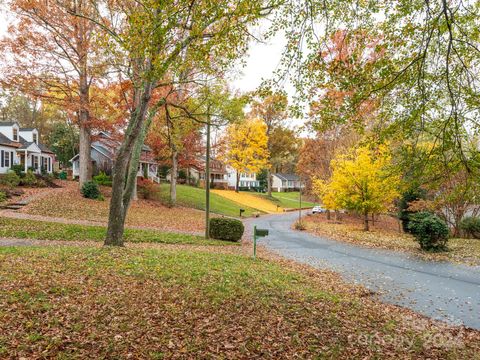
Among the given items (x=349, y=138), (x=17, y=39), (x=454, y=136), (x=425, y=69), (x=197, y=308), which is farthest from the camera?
(x=349, y=138)

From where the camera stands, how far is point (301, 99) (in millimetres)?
6918

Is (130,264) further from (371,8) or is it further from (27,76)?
(27,76)

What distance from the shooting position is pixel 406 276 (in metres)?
10.8

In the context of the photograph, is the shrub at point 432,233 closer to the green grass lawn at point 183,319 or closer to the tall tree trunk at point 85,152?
the green grass lawn at point 183,319

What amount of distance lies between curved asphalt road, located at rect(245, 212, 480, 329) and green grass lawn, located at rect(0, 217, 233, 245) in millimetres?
4607

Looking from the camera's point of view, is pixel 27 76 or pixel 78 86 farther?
pixel 78 86

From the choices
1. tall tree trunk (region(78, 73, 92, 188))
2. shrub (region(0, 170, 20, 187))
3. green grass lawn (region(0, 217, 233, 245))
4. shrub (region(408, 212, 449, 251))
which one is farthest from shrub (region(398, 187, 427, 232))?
shrub (region(0, 170, 20, 187))

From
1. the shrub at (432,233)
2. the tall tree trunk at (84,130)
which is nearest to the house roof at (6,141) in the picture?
the tall tree trunk at (84,130)

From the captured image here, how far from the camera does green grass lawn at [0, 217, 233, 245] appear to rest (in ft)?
43.3

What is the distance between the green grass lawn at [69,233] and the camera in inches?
519

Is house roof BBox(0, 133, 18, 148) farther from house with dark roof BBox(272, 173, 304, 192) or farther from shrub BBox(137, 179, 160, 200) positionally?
house with dark roof BBox(272, 173, 304, 192)

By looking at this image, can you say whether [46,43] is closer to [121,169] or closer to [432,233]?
[121,169]

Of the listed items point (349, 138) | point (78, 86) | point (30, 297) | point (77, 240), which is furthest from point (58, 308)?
point (349, 138)

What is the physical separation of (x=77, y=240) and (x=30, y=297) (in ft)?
28.7
